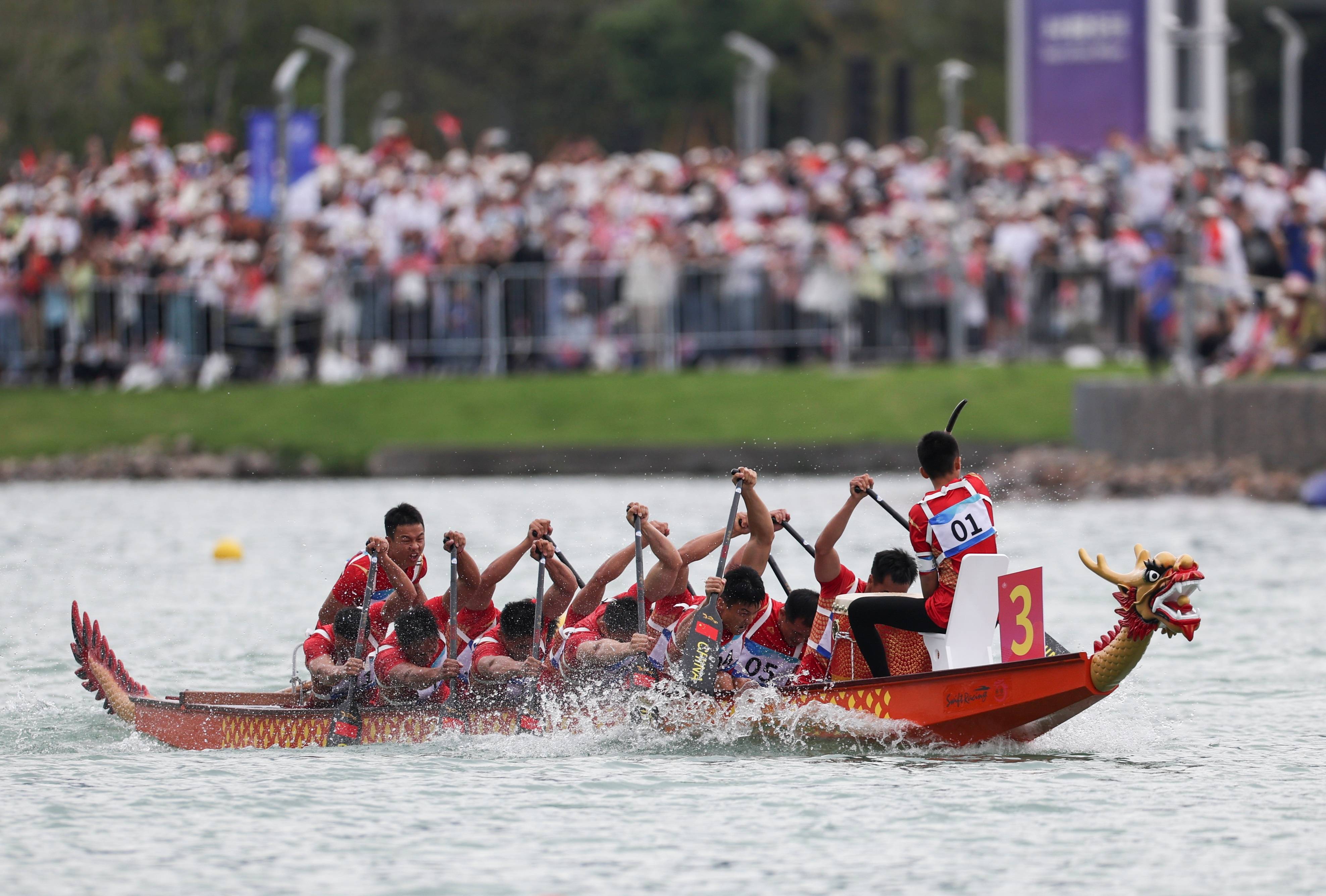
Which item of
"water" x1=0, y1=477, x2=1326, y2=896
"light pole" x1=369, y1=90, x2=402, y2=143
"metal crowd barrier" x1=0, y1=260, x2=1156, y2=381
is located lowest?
"water" x1=0, y1=477, x2=1326, y2=896

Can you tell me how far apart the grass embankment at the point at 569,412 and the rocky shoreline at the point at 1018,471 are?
17 cm

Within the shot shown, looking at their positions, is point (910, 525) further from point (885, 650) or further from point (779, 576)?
point (779, 576)

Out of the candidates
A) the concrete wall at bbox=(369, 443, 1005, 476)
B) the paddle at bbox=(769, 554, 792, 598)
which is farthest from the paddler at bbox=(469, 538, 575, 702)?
the concrete wall at bbox=(369, 443, 1005, 476)

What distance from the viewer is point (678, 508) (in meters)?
22.5

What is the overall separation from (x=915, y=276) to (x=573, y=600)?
14.2 meters

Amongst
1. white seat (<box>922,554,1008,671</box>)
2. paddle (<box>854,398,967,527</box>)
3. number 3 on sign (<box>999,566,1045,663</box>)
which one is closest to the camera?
white seat (<box>922,554,1008,671</box>)

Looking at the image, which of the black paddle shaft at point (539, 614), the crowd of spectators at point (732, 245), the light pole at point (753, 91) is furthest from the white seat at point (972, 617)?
the light pole at point (753, 91)

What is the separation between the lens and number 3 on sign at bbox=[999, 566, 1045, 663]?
36.4 feet

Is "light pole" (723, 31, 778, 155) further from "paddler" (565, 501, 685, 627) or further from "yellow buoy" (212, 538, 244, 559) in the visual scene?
"paddler" (565, 501, 685, 627)

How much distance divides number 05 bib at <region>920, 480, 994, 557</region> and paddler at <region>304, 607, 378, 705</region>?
3.11 m

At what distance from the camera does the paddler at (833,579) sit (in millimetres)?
11508

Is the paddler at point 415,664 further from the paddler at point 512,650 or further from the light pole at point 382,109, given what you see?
the light pole at point 382,109

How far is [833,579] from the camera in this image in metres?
11.8

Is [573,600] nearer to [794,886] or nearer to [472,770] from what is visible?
[472,770]
